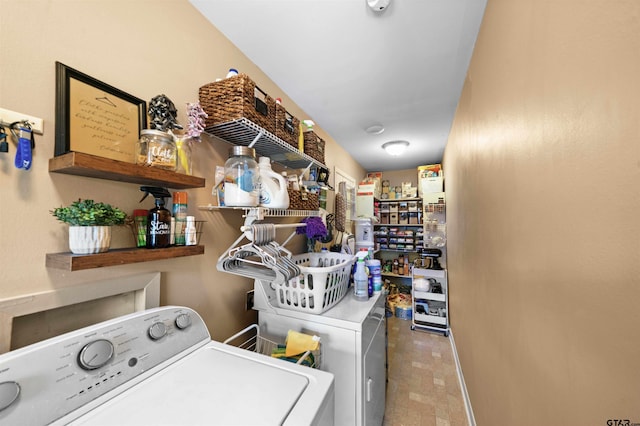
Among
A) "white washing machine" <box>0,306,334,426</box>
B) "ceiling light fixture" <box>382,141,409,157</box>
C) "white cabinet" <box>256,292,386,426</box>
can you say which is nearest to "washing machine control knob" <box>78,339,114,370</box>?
"white washing machine" <box>0,306,334,426</box>

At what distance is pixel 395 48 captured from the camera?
4.44 feet

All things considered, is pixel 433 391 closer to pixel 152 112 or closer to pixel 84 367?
pixel 84 367

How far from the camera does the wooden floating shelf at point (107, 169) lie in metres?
0.60

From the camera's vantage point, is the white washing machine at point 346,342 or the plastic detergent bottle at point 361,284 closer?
the white washing machine at point 346,342

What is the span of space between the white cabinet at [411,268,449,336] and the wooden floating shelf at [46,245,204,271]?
3045 mm

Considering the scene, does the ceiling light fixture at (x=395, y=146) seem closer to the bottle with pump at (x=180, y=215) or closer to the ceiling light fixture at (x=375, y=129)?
the ceiling light fixture at (x=375, y=129)

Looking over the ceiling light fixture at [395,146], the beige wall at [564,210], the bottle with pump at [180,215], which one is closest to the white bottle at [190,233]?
the bottle with pump at [180,215]

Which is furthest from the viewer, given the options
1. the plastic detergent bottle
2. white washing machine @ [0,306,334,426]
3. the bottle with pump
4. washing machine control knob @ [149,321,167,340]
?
the plastic detergent bottle

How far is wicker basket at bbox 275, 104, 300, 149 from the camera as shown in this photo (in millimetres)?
1274

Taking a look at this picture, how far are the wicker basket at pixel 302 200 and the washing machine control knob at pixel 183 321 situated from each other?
0.73 m

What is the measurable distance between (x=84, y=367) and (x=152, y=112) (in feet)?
2.71

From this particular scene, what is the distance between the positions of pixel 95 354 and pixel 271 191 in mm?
799

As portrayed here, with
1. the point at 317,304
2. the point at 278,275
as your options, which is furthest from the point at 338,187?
the point at 278,275

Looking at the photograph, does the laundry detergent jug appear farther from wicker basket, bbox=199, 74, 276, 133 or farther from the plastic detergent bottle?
the plastic detergent bottle
